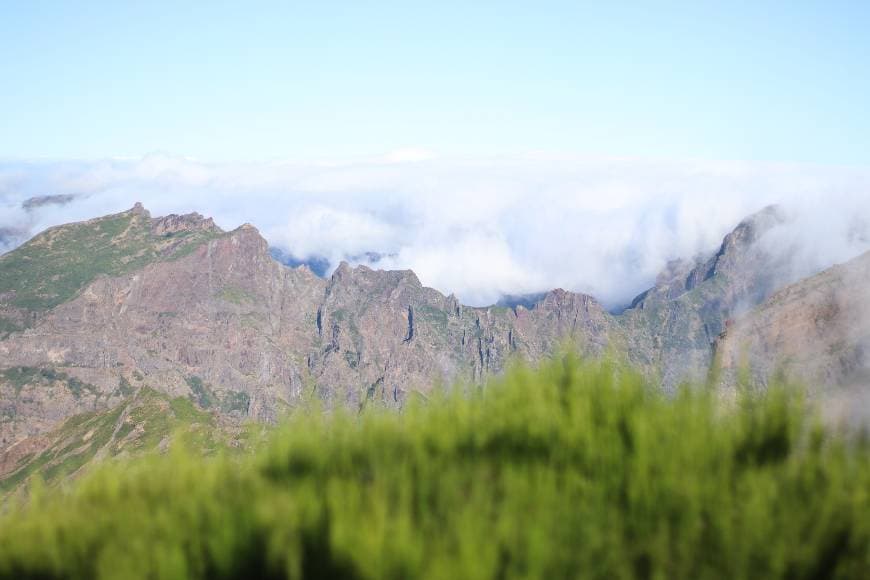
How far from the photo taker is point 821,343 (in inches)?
511

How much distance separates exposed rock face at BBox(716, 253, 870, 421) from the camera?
6703mm

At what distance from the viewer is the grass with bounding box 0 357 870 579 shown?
404 cm

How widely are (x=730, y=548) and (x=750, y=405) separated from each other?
7.45ft

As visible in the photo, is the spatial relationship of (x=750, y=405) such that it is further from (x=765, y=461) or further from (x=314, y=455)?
(x=314, y=455)

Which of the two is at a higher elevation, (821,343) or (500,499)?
(500,499)

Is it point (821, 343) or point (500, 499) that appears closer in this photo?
point (500, 499)

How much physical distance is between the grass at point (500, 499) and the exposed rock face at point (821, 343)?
764 millimetres

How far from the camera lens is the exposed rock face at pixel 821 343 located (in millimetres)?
6703

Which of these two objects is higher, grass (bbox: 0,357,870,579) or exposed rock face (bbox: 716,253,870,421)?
grass (bbox: 0,357,870,579)

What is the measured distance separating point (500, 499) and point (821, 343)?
411 inches

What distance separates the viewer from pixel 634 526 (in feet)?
14.7

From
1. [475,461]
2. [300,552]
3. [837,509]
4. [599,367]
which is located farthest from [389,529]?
[599,367]

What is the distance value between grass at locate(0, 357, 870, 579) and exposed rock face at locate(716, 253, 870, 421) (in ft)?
2.51

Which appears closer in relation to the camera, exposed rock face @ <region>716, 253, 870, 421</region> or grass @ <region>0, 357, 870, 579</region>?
grass @ <region>0, 357, 870, 579</region>
